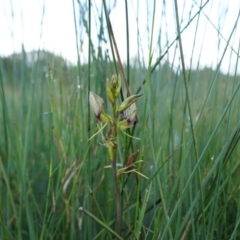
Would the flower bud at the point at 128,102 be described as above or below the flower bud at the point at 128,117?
above

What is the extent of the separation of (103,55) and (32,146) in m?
0.40

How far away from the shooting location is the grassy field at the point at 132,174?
1.75 feet

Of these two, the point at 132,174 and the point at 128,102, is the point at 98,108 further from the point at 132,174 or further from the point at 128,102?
the point at 132,174

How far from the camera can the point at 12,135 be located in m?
0.66

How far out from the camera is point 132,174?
930 millimetres

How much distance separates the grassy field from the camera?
534mm

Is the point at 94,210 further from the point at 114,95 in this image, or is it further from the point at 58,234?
the point at 114,95

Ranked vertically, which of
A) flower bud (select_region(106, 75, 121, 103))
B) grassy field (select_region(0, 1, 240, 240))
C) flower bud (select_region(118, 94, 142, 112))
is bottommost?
grassy field (select_region(0, 1, 240, 240))

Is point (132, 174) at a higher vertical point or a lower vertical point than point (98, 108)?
lower

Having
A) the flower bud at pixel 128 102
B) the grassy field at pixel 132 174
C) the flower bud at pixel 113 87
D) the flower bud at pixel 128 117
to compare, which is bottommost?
the grassy field at pixel 132 174

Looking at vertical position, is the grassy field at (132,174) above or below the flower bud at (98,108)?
below

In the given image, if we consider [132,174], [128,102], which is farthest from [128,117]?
[132,174]

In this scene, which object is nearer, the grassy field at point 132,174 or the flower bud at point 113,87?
the flower bud at point 113,87

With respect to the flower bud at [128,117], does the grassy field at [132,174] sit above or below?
below
